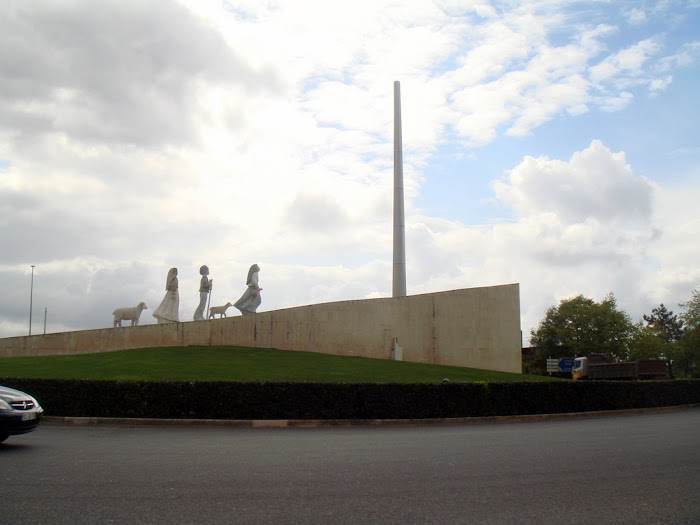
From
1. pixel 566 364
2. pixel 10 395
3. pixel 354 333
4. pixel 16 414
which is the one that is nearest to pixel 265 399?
pixel 10 395

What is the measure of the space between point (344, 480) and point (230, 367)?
17043 mm

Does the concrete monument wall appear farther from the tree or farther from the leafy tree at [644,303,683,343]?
the leafy tree at [644,303,683,343]

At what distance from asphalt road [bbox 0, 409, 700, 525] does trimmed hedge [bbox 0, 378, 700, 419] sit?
13.4ft

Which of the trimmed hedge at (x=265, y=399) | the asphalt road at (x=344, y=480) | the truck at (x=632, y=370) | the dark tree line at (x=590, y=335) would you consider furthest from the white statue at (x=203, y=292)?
the dark tree line at (x=590, y=335)

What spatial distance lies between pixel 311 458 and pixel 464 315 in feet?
79.9

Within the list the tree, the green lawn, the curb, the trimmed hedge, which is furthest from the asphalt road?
the tree

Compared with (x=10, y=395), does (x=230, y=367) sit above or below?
above

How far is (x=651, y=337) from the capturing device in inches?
3014

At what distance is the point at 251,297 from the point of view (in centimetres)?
3459

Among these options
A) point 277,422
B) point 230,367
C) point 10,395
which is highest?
point 230,367

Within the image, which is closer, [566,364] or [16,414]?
[16,414]

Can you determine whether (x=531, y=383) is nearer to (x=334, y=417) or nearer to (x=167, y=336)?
(x=334, y=417)

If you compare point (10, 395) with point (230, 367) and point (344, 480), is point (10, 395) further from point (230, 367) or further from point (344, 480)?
point (230, 367)

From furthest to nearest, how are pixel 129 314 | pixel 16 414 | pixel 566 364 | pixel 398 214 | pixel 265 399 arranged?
pixel 566 364 < pixel 398 214 < pixel 129 314 < pixel 265 399 < pixel 16 414
